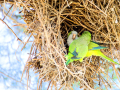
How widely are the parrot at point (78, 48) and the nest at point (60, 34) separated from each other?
5 centimetres

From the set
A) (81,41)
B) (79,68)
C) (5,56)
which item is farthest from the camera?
(5,56)

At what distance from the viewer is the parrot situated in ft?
4.06

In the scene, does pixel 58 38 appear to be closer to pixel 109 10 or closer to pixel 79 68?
pixel 79 68

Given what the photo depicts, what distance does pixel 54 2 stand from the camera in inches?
49.3

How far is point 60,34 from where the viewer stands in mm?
1261

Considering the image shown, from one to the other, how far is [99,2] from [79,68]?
56 centimetres

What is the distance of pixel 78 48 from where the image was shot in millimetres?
1300

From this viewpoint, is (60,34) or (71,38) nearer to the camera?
(60,34)

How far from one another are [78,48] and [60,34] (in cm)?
19

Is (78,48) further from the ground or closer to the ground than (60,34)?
closer to the ground

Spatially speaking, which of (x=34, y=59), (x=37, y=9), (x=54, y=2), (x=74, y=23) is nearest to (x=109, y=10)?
(x=74, y=23)

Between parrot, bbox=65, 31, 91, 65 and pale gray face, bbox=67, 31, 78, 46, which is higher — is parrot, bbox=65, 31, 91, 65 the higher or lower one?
the lower one

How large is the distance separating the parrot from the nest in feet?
0.16

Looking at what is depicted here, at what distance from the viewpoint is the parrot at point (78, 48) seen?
1236 millimetres
